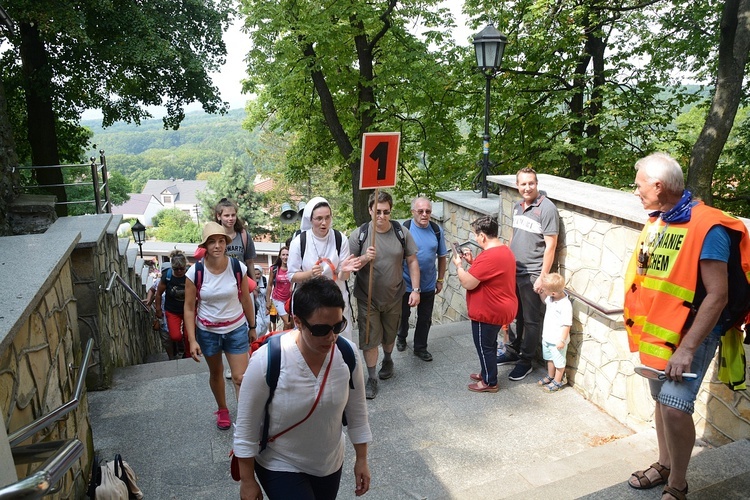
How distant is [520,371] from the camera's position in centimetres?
583

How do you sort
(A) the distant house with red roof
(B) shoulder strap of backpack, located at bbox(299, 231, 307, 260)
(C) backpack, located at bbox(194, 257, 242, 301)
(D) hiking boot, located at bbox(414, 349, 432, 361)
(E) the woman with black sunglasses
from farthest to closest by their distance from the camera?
(A) the distant house with red roof, (D) hiking boot, located at bbox(414, 349, 432, 361), (B) shoulder strap of backpack, located at bbox(299, 231, 307, 260), (C) backpack, located at bbox(194, 257, 242, 301), (E) the woman with black sunglasses

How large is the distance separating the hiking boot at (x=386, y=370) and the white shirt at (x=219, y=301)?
5.73 feet

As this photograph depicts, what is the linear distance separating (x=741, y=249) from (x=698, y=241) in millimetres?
216

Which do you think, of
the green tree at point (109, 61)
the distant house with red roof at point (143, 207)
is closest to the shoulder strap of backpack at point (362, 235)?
the green tree at point (109, 61)

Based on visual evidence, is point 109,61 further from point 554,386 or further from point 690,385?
point 690,385

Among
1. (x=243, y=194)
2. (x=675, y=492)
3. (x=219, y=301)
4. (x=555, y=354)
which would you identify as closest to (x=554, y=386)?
(x=555, y=354)

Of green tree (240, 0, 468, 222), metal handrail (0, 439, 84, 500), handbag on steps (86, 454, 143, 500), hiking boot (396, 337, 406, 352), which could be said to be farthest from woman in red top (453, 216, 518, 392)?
green tree (240, 0, 468, 222)

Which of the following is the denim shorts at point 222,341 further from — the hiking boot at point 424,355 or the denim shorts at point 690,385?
the denim shorts at point 690,385

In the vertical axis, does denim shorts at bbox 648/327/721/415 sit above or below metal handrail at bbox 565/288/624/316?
above

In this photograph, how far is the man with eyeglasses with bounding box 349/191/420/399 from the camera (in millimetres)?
5383

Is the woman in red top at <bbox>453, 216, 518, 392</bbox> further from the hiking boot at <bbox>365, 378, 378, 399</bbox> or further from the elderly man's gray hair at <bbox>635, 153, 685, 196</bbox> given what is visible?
the elderly man's gray hair at <bbox>635, 153, 685, 196</bbox>

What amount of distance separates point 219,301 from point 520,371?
2.90 m

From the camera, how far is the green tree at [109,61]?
445 inches

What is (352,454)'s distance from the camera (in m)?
4.54
